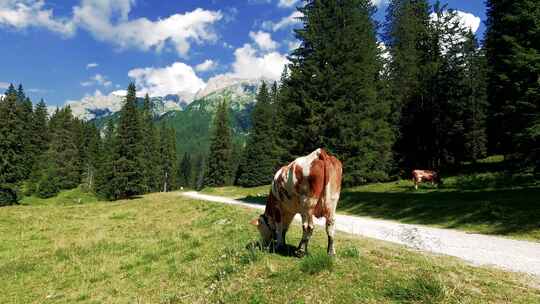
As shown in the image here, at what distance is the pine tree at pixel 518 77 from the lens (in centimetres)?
1950

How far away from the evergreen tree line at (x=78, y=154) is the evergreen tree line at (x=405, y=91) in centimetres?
3314

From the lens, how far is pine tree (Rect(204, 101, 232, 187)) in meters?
81.1

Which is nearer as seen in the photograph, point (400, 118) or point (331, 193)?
point (331, 193)

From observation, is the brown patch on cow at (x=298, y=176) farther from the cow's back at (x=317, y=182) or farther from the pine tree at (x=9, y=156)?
the pine tree at (x=9, y=156)

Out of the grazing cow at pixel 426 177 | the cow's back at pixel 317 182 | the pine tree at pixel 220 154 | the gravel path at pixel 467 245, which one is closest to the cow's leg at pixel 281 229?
the cow's back at pixel 317 182

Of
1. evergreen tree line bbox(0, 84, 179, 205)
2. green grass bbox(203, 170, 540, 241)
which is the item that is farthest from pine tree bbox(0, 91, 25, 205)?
green grass bbox(203, 170, 540, 241)

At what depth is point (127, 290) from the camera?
988 centimetres

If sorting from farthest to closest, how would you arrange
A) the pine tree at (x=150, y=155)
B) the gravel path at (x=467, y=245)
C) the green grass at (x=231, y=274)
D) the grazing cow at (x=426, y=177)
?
the pine tree at (x=150, y=155) < the grazing cow at (x=426, y=177) < the gravel path at (x=467, y=245) < the green grass at (x=231, y=274)

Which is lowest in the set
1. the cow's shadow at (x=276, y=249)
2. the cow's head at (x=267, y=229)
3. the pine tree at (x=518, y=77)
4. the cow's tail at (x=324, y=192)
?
the cow's shadow at (x=276, y=249)

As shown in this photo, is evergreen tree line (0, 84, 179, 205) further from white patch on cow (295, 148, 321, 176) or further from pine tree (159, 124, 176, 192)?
white patch on cow (295, 148, 321, 176)

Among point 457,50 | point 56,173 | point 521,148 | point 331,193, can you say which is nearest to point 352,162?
point 521,148

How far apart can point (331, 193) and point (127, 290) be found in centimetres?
615

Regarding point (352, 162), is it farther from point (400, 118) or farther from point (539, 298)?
point (539, 298)

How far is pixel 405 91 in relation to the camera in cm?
4488
